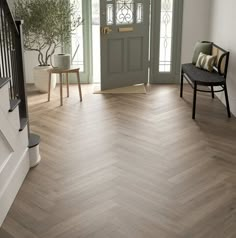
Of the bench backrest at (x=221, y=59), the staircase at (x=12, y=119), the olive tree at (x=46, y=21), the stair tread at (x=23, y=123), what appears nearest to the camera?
the staircase at (x=12, y=119)

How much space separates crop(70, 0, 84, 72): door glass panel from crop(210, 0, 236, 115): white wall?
84.5 inches

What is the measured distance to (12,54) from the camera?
3.27m

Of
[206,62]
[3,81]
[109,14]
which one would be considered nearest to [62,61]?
[109,14]

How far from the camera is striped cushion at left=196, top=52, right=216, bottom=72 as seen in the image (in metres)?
5.11

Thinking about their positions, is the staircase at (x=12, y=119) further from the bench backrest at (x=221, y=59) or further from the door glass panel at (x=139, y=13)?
the door glass panel at (x=139, y=13)

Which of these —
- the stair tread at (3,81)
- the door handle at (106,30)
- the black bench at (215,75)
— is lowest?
the black bench at (215,75)

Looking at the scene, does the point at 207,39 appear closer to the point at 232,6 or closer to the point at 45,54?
the point at 232,6

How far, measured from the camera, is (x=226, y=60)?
479 cm

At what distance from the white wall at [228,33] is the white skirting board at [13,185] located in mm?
2820

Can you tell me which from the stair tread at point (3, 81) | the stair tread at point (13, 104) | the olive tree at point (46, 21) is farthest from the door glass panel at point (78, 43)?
the stair tread at point (3, 81)

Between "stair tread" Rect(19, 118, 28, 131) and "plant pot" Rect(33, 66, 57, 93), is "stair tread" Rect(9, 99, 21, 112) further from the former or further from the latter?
"plant pot" Rect(33, 66, 57, 93)

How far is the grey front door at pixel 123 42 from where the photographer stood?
589 cm

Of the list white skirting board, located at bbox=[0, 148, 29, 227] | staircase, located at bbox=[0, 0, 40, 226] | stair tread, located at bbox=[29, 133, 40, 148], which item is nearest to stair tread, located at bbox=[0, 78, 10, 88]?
staircase, located at bbox=[0, 0, 40, 226]

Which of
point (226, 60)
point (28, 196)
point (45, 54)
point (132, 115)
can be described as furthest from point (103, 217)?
point (45, 54)
